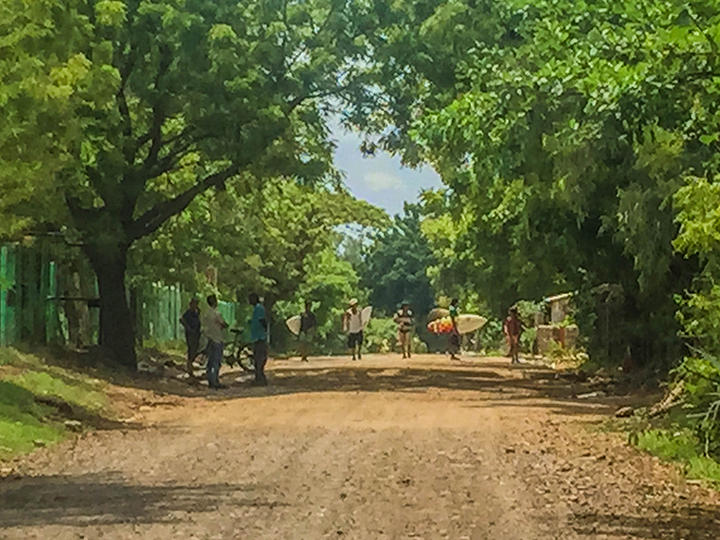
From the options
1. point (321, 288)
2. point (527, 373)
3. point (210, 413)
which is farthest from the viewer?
point (321, 288)

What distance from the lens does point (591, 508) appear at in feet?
38.8

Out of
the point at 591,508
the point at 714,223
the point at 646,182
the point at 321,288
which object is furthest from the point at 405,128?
the point at 321,288

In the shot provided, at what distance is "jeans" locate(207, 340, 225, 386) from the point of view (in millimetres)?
29484

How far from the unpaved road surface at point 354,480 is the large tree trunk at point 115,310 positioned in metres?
8.23

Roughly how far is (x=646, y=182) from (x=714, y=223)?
8.87 meters

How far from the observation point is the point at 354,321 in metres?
45.2

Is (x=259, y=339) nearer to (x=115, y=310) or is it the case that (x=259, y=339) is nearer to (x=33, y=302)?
(x=115, y=310)

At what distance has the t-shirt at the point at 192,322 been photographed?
31.3 metres

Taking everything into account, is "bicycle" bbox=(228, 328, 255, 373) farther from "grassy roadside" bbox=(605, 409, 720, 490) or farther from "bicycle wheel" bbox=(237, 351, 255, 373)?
"grassy roadside" bbox=(605, 409, 720, 490)

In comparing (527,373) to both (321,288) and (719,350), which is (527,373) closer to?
(719,350)

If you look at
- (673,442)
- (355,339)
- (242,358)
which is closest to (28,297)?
(242,358)

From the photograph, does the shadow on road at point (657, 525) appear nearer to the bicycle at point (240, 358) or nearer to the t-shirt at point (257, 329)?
the t-shirt at point (257, 329)

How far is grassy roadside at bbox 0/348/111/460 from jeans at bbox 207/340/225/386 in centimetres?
330

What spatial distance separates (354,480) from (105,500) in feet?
7.83
